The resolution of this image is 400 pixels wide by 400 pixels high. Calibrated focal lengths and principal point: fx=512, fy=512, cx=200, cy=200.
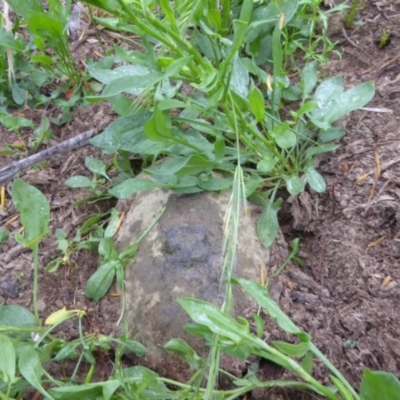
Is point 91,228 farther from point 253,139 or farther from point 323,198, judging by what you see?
point 323,198

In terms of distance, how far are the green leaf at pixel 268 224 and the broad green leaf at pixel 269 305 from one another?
1.24ft

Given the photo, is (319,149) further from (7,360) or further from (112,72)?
(7,360)

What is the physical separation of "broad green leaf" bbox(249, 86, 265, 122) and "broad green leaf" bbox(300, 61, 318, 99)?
0.38 m

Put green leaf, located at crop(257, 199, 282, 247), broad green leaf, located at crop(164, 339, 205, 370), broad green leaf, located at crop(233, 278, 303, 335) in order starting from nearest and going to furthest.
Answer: broad green leaf, located at crop(233, 278, 303, 335) → broad green leaf, located at crop(164, 339, 205, 370) → green leaf, located at crop(257, 199, 282, 247)

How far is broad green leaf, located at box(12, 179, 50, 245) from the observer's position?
1560mm

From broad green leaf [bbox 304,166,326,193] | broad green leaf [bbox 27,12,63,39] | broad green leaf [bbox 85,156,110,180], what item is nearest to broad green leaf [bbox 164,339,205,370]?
broad green leaf [bbox 304,166,326,193]

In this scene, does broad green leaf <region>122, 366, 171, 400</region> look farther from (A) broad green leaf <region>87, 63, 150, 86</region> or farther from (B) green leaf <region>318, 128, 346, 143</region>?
(B) green leaf <region>318, 128, 346, 143</region>

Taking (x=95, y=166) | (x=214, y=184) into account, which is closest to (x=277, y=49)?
(x=214, y=184)

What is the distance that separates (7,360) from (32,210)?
0.48 metres

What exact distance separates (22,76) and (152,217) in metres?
1.10

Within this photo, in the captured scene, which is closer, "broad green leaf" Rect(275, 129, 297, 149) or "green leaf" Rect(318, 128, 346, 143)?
"broad green leaf" Rect(275, 129, 297, 149)

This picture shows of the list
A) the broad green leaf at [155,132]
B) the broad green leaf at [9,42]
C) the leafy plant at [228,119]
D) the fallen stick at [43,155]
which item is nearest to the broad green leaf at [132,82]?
the leafy plant at [228,119]

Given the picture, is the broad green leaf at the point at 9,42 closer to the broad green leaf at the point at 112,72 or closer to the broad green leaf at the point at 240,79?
the broad green leaf at the point at 112,72

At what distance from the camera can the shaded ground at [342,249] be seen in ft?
4.62
